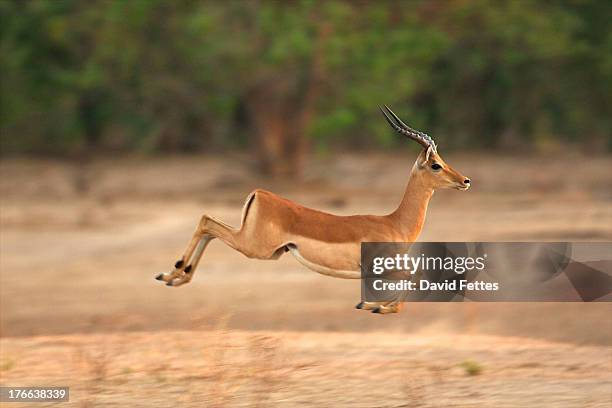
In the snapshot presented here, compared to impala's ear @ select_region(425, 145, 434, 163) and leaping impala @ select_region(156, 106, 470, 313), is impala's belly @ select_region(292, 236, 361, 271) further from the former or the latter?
impala's ear @ select_region(425, 145, 434, 163)

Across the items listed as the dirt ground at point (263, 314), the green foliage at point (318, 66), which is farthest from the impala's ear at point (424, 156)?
the green foliage at point (318, 66)

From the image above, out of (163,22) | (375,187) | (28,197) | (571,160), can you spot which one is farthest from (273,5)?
(571,160)

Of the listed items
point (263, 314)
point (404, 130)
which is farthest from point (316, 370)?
point (404, 130)

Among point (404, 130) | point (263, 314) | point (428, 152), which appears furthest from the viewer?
point (263, 314)

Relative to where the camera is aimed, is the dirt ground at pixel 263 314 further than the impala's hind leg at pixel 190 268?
Yes

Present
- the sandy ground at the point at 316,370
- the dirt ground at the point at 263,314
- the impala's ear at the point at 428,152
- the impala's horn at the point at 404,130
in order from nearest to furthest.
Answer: the impala's horn at the point at 404,130 < the impala's ear at the point at 428,152 < the sandy ground at the point at 316,370 < the dirt ground at the point at 263,314

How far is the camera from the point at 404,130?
9.36 ft

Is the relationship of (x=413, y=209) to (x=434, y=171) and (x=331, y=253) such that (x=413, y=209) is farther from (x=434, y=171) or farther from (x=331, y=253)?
(x=331, y=253)

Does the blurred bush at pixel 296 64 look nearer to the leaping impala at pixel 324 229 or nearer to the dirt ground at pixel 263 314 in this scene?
the dirt ground at pixel 263 314

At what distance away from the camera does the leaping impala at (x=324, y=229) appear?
9.45 feet

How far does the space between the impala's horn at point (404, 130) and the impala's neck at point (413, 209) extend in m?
0.13

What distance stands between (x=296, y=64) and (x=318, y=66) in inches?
26.8

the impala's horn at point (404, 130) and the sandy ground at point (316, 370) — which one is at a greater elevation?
the sandy ground at point (316, 370)

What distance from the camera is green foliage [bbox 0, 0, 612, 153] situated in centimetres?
2516
